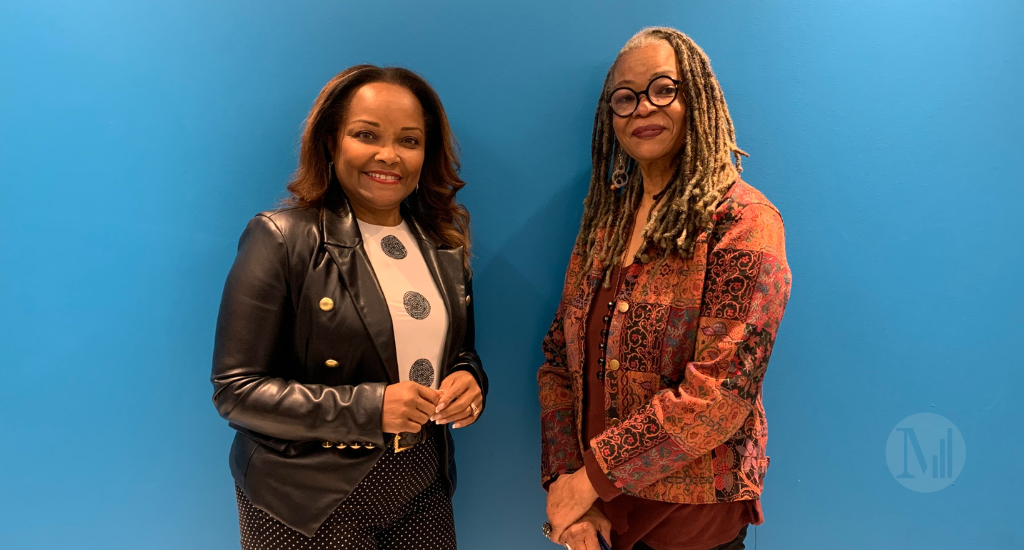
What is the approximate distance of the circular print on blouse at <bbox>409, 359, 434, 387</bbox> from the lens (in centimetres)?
137

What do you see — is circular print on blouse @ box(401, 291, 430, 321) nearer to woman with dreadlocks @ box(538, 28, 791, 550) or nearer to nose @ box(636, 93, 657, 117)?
woman with dreadlocks @ box(538, 28, 791, 550)

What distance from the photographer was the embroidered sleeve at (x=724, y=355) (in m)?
1.17

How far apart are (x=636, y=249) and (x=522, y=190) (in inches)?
18.7

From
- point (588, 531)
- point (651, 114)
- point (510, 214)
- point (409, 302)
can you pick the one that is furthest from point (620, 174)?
point (588, 531)

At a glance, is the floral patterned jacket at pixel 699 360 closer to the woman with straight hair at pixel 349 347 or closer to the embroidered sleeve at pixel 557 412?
the embroidered sleeve at pixel 557 412

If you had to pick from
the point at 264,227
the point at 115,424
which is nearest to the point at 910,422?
the point at 264,227

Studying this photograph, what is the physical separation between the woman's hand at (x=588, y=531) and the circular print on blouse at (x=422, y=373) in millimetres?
464

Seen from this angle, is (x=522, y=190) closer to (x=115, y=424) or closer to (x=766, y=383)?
(x=766, y=383)

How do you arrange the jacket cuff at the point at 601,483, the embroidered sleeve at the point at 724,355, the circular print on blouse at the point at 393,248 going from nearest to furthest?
the embroidered sleeve at the point at 724,355, the jacket cuff at the point at 601,483, the circular print on blouse at the point at 393,248

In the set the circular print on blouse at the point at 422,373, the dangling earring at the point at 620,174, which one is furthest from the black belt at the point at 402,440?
the dangling earring at the point at 620,174

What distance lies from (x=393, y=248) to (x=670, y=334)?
66 cm

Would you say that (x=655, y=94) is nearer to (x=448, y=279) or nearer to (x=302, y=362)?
(x=448, y=279)

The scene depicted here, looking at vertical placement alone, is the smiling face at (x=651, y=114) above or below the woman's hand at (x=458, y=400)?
above

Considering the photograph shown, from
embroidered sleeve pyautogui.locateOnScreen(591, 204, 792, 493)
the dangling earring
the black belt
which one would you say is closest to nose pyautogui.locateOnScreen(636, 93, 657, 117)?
the dangling earring
